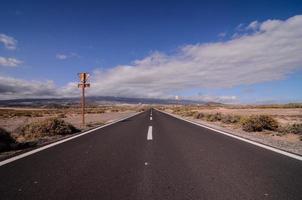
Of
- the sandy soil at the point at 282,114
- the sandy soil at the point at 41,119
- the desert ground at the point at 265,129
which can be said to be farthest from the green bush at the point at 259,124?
the sandy soil at the point at 41,119

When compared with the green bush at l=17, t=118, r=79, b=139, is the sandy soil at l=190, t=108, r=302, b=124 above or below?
below

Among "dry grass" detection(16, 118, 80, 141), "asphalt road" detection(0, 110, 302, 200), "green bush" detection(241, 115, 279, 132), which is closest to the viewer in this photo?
"asphalt road" detection(0, 110, 302, 200)

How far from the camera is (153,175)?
5367 millimetres

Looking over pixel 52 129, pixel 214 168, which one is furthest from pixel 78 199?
pixel 52 129

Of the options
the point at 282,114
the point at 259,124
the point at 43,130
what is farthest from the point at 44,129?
the point at 282,114

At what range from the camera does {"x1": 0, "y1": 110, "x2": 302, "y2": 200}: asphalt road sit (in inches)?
167

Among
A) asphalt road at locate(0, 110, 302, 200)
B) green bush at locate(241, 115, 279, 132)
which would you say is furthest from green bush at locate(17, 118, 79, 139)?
green bush at locate(241, 115, 279, 132)

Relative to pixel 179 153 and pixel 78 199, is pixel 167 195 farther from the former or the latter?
pixel 179 153

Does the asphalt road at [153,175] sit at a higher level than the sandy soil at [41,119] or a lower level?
higher

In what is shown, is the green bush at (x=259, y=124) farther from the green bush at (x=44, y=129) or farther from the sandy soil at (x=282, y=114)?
the green bush at (x=44, y=129)

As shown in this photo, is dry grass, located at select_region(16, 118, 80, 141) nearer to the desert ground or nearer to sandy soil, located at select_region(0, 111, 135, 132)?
sandy soil, located at select_region(0, 111, 135, 132)

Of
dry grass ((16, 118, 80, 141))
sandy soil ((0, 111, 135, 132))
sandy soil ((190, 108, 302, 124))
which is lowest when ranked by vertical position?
sandy soil ((0, 111, 135, 132))

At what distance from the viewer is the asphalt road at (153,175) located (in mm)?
4242

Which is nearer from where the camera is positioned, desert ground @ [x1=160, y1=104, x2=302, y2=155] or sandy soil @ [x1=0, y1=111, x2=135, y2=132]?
desert ground @ [x1=160, y1=104, x2=302, y2=155]
